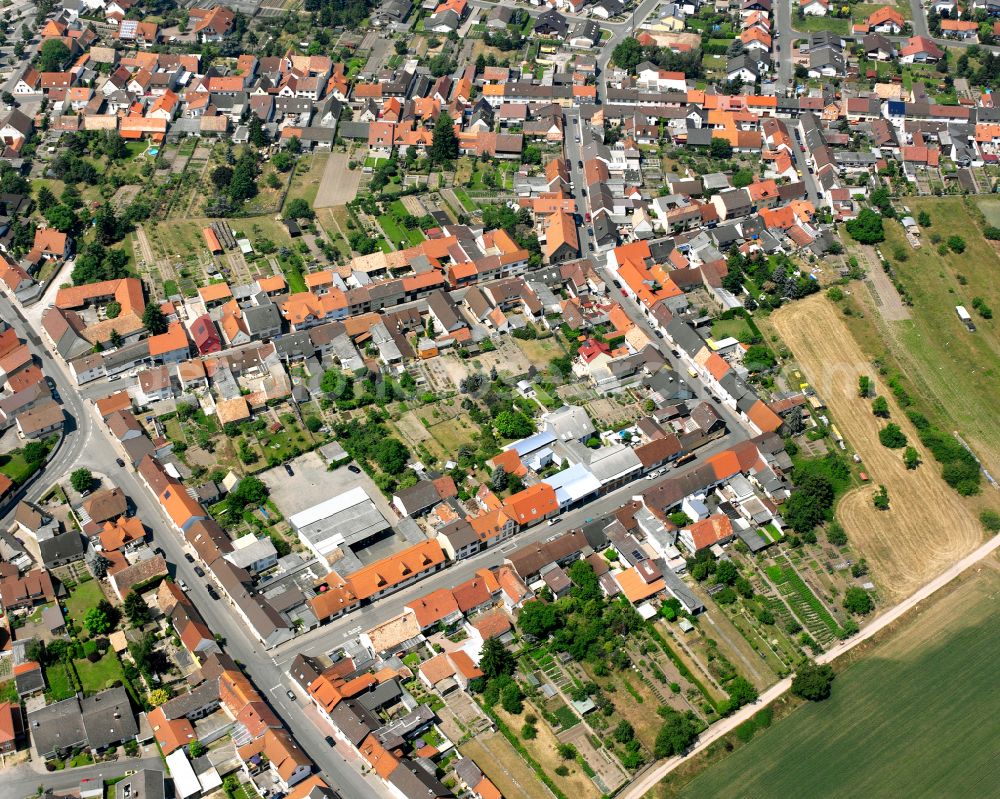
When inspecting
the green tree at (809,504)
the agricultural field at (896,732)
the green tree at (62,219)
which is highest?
the green tree at (62,219)

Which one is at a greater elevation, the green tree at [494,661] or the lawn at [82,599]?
the lawn at [82,599]

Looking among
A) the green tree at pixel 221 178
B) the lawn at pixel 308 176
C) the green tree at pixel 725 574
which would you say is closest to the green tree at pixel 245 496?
the green tree at pixel 725 574

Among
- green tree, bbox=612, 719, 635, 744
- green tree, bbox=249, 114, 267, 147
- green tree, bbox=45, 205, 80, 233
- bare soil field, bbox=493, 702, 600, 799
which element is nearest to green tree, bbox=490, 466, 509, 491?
bare soil field, bbox=493, 702, 600, 799

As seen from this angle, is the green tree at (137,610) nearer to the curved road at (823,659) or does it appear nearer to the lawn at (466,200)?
the curved road at (823,659)

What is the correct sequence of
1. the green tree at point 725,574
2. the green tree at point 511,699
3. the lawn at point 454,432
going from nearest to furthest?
the green tree at point 511,699
the green tree at point 725,574
the lawn at point 454,432

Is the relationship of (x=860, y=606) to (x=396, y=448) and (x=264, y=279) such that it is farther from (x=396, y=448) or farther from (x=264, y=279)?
(x=264, y=279)

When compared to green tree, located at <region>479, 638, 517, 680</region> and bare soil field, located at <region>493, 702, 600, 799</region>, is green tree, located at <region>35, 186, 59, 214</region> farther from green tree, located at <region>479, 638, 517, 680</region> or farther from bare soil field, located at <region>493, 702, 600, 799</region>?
bare soil field, located at <region>493, 702, 600, 799</region>
